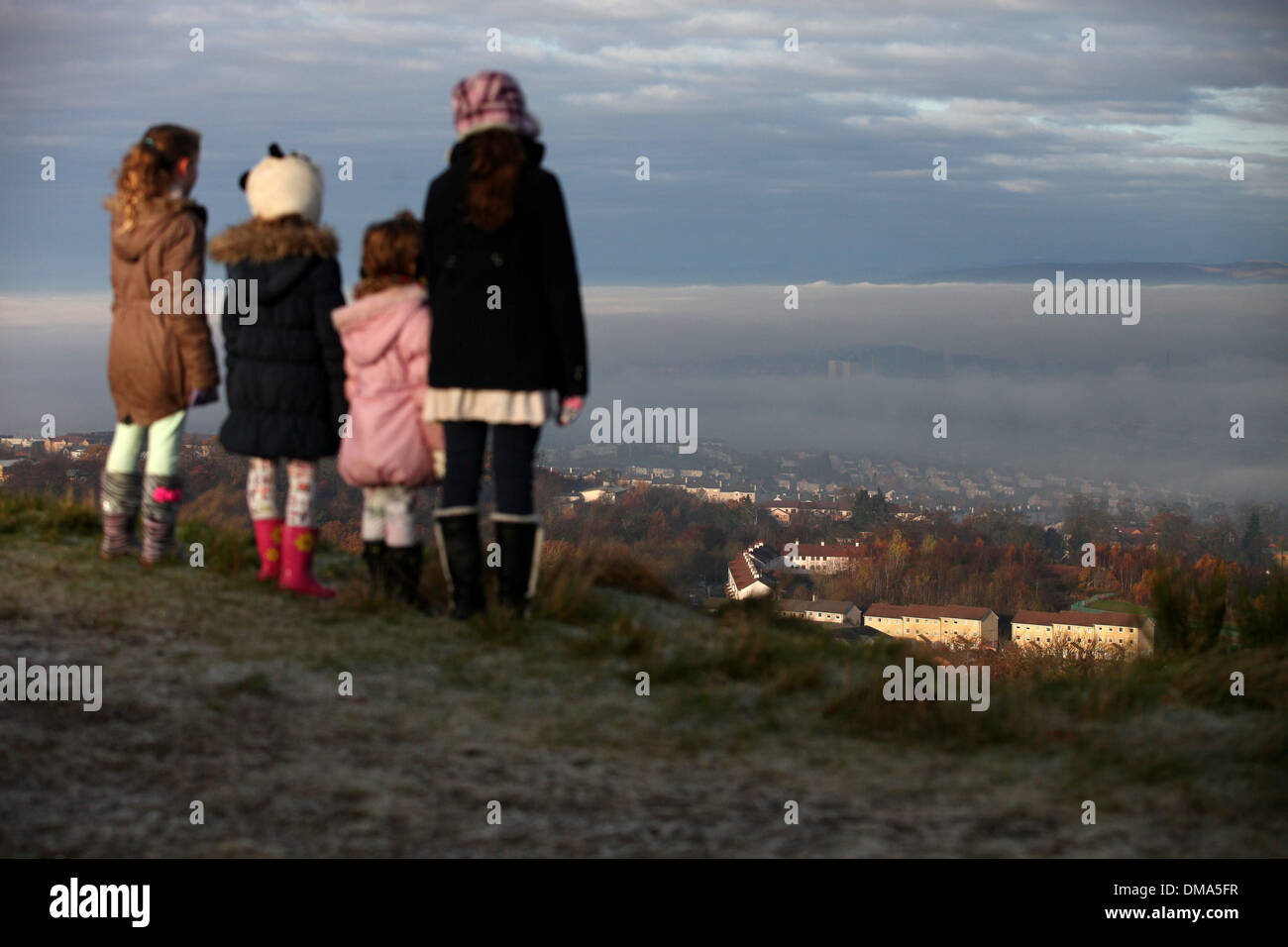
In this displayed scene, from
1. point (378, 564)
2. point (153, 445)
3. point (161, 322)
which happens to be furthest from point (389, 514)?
point (161, 322)

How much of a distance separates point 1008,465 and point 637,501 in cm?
9933

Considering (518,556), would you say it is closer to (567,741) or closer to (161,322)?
(567,741)

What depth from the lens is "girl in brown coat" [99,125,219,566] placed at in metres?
6.50

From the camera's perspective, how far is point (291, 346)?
243 inches

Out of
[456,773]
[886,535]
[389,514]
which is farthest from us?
[886,535]

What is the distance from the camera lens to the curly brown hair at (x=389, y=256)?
610 centimetres

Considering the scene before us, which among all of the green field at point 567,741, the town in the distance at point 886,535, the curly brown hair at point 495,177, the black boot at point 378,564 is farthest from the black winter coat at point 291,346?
the curly brown hair at point 495,177

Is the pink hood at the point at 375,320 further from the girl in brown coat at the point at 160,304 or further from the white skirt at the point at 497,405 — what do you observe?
the girl in brown coat at the point at 160,304

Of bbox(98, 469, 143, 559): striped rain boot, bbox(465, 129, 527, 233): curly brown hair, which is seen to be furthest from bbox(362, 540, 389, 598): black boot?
bbox(465, 129, 527, 233): curly brown hair

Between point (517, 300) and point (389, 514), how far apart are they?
4.40 ft

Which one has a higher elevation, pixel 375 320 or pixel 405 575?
pixel 375 320

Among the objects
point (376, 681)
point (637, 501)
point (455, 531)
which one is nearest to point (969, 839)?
point (376, 681)

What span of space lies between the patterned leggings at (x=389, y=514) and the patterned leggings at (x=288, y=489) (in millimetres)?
286

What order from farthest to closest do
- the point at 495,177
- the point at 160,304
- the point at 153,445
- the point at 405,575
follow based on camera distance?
the point at 153,445
the point at 160,304
the point at 405,575
the point at 495,177
